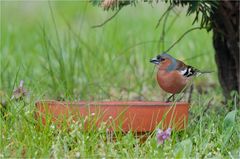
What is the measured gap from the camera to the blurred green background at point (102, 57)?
228 inches

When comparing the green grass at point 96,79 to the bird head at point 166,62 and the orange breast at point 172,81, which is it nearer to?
the orange breast at point 172,81

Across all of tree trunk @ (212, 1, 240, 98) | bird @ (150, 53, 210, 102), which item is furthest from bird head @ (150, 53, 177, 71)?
tree trunk @ (212, 1, 240, 98)

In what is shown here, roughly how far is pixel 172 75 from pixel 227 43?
976 mm

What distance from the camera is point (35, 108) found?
4.11 meters

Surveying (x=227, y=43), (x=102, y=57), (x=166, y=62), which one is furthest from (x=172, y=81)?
(x=102, y=57)

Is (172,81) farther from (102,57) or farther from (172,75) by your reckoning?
(102,57)

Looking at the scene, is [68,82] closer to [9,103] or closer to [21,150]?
[9,103]

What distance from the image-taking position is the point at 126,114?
157 inches

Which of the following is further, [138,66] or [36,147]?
[138,66]

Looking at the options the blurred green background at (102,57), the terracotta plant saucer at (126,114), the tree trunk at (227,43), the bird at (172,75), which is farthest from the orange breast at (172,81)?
the blurred green background at (102,57)

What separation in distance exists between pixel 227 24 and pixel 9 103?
1.82m

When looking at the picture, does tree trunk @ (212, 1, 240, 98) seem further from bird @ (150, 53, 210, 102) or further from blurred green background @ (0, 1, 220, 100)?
bird @ (150, 53, 210, 102)

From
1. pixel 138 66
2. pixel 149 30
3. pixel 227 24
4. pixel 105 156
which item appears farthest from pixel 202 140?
pixel 149 30

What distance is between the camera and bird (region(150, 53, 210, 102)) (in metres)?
4.51
